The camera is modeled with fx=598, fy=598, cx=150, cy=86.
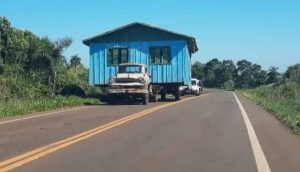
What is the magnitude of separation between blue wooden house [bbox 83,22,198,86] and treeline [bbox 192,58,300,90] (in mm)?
82020

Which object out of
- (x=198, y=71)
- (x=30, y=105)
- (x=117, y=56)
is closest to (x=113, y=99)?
(x=117, y=56)

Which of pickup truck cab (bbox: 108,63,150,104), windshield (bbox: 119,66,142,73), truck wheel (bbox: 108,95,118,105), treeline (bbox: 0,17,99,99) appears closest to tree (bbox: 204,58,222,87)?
treeline (bbox: 0,17,99,99)

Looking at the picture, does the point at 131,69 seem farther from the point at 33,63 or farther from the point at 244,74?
the point at 244,74

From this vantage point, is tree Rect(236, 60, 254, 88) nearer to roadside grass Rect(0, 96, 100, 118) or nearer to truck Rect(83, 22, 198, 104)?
truck Rect(83, 22, 198, 104)

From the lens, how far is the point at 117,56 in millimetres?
38156

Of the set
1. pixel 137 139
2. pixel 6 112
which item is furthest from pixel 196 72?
pixel 137 139

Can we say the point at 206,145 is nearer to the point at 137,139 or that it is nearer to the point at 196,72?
the point at 137,139

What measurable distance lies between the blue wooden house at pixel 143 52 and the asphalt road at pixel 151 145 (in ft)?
60.9

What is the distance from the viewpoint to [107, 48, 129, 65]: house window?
1490 inches

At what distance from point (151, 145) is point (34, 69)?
2596 cm

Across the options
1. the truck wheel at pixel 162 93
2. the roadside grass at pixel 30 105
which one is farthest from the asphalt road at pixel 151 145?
the truck wheel at pixel 162 93

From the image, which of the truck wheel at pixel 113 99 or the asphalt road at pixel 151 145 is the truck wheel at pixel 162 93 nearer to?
the truck wheel at pixel 113 99

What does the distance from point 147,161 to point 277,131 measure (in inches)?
273

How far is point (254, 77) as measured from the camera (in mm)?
132125
